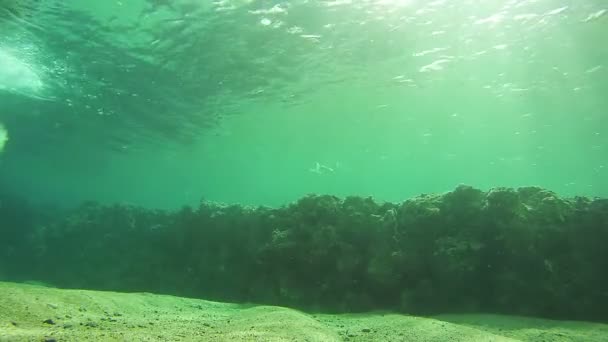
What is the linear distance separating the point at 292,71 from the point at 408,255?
16.2m

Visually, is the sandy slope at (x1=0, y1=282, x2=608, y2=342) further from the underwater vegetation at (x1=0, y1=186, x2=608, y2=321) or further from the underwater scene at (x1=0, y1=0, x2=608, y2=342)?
the underwater vegetation at (x1=0, y1=186, x2=608, y2=321)

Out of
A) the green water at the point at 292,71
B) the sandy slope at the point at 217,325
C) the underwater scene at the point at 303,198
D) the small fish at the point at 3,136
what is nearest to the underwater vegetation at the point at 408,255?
the underwater scene at the point at 303,198

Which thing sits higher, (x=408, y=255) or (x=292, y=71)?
(x=292, y=71)

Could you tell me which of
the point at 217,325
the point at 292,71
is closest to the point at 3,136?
the point at 292,71

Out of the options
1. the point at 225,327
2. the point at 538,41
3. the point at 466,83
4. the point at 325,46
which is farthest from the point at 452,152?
the point at 225,327

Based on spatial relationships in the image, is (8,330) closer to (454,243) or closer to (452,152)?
(454,243)

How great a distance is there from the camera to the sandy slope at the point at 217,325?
494 cm

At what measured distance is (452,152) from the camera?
6369cm

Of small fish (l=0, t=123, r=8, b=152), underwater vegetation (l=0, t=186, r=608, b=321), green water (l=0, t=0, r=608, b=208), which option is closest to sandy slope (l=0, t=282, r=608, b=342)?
underwater vegetation (l=0, t=186, r=608, b=321)

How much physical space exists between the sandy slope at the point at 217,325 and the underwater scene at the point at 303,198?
6cm

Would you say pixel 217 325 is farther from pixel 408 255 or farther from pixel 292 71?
pixel 292 71

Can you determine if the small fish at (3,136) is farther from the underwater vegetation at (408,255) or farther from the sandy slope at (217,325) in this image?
the sandy slope at (217,325)

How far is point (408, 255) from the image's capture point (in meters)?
8.68

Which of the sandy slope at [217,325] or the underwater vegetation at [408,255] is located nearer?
the sandy slope at [217,325]
